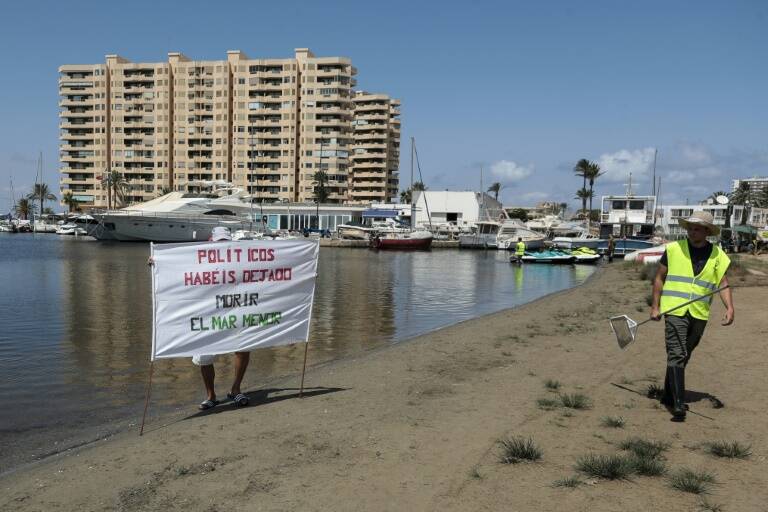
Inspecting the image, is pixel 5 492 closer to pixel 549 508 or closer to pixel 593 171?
pixel 549 508

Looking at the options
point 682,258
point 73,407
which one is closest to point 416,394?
point 682,258

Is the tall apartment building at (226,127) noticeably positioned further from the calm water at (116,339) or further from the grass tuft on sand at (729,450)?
the grass tuft on sand at (729,450)

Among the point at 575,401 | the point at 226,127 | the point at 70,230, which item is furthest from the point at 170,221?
the point at 575,401

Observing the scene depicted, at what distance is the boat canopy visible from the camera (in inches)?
4235

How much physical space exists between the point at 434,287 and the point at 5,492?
24598 millimetres

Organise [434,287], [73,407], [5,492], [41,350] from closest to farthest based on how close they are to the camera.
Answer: [5,492] < [73,407] < [41,350] < [434,287]

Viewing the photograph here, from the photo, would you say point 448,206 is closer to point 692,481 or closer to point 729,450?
point 729,450

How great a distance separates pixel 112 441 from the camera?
6594mm

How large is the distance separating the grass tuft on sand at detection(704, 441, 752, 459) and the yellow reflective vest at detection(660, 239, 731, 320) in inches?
58.1

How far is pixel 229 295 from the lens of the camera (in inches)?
288

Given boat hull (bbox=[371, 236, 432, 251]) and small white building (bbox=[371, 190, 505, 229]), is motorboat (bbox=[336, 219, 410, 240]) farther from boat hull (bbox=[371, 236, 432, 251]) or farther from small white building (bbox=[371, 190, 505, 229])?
small white building (bbox=[371, 190, 505, 229])

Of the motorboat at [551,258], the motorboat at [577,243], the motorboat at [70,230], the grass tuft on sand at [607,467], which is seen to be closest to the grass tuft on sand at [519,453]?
the grass tuft on sand at [607,467]

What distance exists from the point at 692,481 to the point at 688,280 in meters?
2.59

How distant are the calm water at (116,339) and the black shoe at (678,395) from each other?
18.0ft
